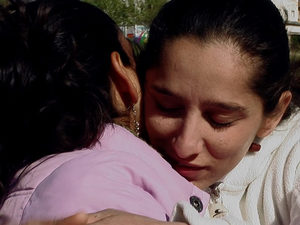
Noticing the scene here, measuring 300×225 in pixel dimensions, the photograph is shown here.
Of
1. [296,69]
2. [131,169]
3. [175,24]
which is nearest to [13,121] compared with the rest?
[131,169]

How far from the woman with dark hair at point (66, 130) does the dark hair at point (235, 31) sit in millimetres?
237

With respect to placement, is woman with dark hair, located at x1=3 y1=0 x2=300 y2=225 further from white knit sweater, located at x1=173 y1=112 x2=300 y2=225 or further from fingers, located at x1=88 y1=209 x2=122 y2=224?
fingers, located at x1=88 y1=209 x2=122 y2=224

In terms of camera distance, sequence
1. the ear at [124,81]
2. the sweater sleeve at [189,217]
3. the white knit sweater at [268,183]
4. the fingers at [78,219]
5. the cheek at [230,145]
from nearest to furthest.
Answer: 1. the fingers at [78,219]
2. the sweater sleeve at [189,217]
3. the ear at [124,81]
4. the cheek at [230,145]
5. the white knit sweater at [268,183]

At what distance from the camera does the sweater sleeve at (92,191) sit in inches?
39.2

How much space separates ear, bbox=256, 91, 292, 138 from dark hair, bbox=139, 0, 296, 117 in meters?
0.05

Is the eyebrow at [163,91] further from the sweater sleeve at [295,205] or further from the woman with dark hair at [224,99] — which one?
the sweater sleeve at [295,205]

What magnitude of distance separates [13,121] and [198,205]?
1.59ft

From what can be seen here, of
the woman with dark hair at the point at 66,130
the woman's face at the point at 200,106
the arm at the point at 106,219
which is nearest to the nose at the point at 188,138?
the woman's face at the point at 200,106

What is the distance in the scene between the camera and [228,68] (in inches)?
55.6

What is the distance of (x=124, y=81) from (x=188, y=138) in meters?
0.23

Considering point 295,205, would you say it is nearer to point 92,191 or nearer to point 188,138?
point 188,138

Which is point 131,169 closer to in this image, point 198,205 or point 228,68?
point 198,205

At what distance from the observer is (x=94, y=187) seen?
1.01 metres

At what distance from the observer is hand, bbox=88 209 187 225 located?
0.92 m
